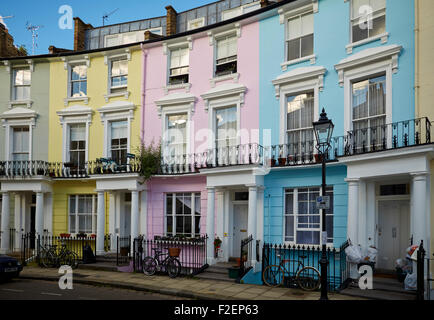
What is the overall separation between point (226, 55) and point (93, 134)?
7.16 metres

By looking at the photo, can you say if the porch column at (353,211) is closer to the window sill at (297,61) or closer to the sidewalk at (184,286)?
the sidewalk at (184,286)

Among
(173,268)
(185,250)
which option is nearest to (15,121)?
(185,250)

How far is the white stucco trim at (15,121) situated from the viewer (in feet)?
60.7

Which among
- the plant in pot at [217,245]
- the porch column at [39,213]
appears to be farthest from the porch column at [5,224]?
the plant in pot at [217,245]

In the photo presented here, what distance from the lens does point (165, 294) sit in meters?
11.5

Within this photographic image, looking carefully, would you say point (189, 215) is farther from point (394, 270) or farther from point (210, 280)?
point (394, 270)

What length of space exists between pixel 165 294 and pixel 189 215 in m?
4.59

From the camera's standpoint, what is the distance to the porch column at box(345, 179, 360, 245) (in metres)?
11.2

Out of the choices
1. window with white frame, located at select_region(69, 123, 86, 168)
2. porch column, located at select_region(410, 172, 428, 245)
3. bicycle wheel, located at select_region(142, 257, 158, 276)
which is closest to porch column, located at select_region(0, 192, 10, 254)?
window with white frame, located at select_region(69, 123, 86, 168)

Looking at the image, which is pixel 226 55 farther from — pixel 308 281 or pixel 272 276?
pixel 308 281

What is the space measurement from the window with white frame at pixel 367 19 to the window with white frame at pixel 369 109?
147 centimetres

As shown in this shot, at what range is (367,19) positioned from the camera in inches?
484

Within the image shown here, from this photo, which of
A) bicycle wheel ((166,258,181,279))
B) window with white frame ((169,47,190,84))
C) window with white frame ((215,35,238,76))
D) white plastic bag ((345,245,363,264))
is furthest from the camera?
window with white frame ((169,47,190,84))

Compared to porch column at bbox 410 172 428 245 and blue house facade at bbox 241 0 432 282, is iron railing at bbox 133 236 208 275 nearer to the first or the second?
blue house facade at bbox 241 0 432 282
